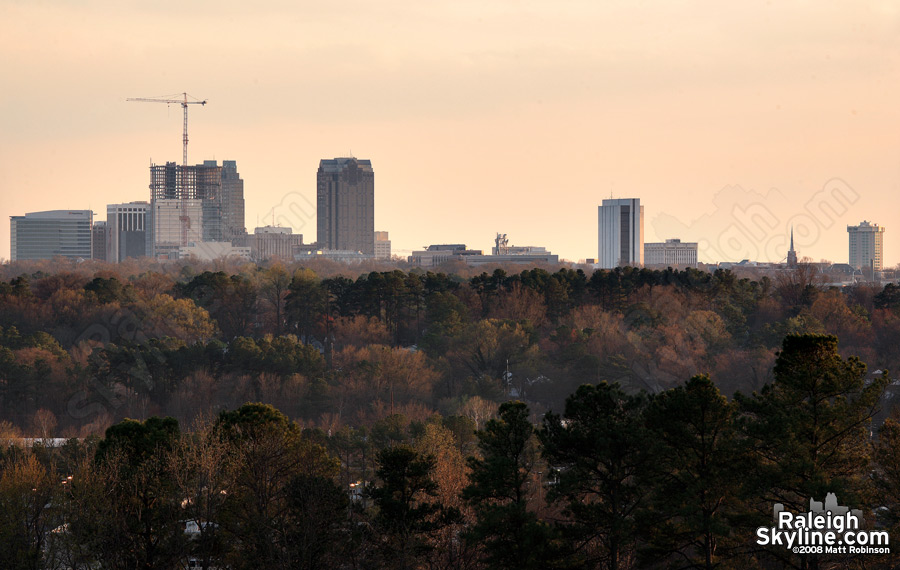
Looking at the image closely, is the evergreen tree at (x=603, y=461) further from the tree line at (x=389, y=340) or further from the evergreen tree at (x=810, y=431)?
the tree line at (x=389, y=340)

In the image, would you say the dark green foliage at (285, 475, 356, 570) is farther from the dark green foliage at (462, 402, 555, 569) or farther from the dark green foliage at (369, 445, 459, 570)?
the dark green foliage at (462, 402, 555, 569)

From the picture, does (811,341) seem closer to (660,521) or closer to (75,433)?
(660,521)

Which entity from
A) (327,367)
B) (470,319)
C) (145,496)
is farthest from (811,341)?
(470,319)

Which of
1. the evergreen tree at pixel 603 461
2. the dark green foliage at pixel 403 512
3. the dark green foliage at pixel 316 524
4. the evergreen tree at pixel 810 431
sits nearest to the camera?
the evergreen tree at pixel 810 431

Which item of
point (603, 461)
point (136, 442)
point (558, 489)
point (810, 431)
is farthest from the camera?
point (136, 442)

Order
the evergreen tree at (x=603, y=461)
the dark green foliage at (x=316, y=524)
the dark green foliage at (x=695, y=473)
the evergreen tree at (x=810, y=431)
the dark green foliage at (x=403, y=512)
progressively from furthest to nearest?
the dark green foliage at (x=403, y=512) → the dark green foliage at (x=316, y=524) → the evergreen tree at (x=603, y=461) → the dark green foliage at (x=695, y=473) → the evergreen tree at (x=810, y=431)

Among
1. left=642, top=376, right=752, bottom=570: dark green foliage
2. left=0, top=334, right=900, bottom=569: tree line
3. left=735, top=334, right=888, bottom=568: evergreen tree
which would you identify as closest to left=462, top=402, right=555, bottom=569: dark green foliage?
left=0, top=334, right=900, bottom=569: tree line

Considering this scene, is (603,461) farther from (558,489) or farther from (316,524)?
(316,524)

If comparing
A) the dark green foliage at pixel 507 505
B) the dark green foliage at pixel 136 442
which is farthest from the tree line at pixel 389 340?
the dark green foliage at pixel 507 505

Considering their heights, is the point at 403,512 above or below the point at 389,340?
below

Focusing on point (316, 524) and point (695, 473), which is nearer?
point (695, 473)

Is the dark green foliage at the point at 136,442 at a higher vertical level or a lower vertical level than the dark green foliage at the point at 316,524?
higher

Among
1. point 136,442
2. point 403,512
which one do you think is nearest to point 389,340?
point 136,442

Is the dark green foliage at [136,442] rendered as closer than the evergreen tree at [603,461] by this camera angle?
No
